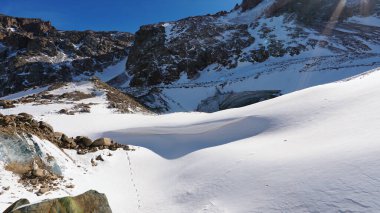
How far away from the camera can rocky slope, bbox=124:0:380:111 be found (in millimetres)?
35438

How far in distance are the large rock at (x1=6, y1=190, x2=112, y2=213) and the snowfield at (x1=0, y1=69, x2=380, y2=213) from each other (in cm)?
116

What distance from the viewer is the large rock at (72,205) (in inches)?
217

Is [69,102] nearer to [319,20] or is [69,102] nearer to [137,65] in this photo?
[137,65]

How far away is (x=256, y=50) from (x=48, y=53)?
49.9 m

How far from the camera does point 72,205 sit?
19.6ft

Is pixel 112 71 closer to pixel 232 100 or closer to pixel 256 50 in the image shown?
pixel 256 50

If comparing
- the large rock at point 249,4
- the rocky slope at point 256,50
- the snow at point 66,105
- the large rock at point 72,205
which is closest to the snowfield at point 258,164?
the large rock at point 72,205

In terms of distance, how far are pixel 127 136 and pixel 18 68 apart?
61.3m

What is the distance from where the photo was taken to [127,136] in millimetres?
15789

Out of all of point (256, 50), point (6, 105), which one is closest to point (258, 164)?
point (6, 105)

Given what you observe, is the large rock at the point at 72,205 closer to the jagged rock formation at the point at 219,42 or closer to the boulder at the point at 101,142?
the boulder at the point at 101,142

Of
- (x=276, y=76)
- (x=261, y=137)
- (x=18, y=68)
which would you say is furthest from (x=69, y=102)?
(x=18, y=68)

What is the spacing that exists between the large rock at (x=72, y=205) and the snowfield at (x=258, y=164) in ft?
3.81

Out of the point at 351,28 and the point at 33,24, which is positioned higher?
the point at 33,24
